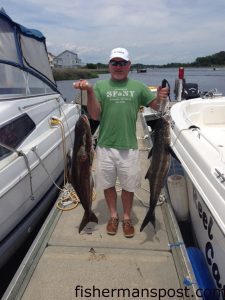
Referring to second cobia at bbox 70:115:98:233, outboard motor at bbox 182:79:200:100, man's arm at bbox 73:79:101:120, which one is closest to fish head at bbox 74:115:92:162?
second cobia at bbox 70:115:98:233

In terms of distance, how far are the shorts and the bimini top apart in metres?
2.50

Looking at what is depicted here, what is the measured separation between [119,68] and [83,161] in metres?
0.99

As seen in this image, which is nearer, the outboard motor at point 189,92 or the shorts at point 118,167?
the shorts at point 118,167

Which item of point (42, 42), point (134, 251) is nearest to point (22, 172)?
→ point (134, 251)

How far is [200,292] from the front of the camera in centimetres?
286

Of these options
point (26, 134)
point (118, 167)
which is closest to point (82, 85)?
point (118, 167)

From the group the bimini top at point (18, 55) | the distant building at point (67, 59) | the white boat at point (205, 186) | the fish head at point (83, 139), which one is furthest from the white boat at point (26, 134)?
the distant building at point (67, 59)

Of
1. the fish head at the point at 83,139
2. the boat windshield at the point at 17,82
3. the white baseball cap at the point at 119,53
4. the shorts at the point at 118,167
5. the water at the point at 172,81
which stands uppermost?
the white baseball cap at the point at 119,53

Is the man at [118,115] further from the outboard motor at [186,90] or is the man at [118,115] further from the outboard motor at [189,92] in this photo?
the outboard motor at [189,92]

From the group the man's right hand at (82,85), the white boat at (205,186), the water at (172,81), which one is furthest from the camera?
the water at (172,81)

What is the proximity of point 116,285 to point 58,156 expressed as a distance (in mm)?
2734

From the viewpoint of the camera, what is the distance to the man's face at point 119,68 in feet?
10.6

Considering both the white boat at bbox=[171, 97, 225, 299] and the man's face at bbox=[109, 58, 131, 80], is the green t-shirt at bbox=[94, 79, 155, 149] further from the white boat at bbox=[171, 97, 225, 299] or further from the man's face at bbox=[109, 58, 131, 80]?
the white boat at bbox=[171, 97, 225, 299]

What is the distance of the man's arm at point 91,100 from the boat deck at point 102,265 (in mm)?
1397
